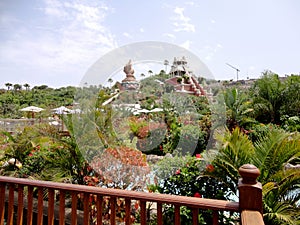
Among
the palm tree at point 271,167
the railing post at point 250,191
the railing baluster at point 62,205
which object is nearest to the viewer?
the railing post at point 250,191

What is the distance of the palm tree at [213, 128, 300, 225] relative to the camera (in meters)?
2.44

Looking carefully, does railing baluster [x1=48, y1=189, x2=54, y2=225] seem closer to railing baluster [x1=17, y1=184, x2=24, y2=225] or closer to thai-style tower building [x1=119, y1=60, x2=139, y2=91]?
railing baluster [x1=17, y1=184, x2=24, y2=225]

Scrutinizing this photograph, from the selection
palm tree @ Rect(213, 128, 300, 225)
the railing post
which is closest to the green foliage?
palm tree @ Rect(213, 128, 300, 225)

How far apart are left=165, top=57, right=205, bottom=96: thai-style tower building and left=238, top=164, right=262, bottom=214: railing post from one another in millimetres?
3007

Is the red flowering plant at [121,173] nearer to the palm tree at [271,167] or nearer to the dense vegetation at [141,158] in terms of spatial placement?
the dense vegetation at [141,158]

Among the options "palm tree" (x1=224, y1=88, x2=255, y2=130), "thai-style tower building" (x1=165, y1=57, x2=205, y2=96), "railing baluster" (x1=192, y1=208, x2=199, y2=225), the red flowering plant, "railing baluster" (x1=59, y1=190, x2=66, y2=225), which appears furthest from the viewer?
"palm tree" (x1=224, y1=88, x2=255, y2=130)

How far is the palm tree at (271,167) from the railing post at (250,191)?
5.17 feet

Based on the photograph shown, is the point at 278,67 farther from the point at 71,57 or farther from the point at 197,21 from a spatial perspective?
the point at 71,57

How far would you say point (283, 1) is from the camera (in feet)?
13.0

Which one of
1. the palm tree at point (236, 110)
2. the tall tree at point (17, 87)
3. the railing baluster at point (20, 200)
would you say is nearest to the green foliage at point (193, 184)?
the railing baluster at point (20, 200)

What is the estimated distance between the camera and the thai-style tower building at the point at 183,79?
4.05 m

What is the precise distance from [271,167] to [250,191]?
1929mm

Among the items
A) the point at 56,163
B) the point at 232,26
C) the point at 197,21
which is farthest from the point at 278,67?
the point at 56,163

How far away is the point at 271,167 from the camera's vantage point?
2.66 metres
